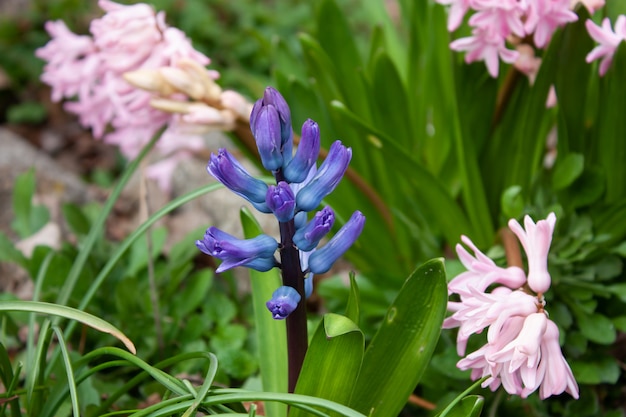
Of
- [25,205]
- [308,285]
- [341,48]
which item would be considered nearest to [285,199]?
[308,285]

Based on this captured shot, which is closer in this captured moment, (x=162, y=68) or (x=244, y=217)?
(x=244, y=217)

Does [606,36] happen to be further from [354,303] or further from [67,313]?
[67,313]

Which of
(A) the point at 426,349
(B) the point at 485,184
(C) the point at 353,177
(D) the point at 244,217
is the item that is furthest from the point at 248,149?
(A) the point at 426,349

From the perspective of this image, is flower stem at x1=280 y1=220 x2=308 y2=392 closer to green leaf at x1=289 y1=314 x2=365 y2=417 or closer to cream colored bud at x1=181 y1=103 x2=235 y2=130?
green leaf at x1=289 y1=314 x2=365 y2=417

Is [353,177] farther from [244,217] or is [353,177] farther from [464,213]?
[244,217]

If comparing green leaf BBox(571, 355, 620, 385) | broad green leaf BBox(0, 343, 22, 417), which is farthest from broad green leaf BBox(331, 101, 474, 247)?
broad green leaf BBox(0, 343, 22, 417)

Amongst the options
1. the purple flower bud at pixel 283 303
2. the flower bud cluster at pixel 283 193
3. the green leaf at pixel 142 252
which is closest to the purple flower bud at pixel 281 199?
the flower bud cluster at pixel 283 193
